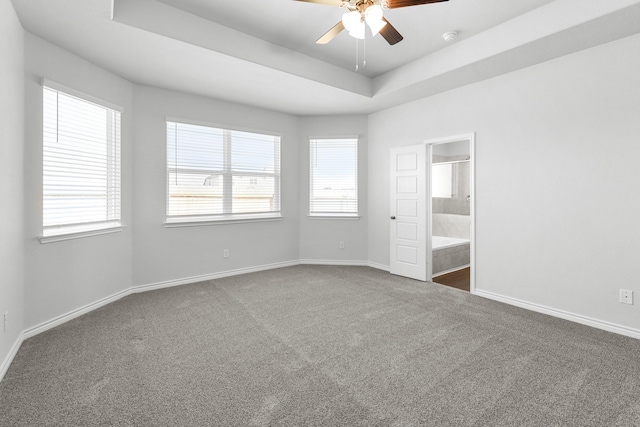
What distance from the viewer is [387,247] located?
204 inches

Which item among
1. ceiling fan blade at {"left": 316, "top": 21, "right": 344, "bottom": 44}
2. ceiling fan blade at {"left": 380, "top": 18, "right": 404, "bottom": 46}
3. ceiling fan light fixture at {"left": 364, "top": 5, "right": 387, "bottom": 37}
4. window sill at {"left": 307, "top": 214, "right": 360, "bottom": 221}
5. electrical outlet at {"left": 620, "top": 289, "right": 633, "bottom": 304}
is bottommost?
electrical outlet at {"left": 620, "top": 289, "right": 633, "bottom": 304}

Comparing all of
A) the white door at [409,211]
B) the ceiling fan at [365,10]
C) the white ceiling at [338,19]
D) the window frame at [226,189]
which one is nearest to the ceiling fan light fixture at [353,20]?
the ceiling fan at [365,10]

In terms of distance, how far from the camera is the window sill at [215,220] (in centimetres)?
430

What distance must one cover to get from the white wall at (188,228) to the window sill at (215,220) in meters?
0.06

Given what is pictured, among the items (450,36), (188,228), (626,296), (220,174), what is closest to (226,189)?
(220,174)

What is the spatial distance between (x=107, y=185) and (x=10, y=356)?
1909 mm

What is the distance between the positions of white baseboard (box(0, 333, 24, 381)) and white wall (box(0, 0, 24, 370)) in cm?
2

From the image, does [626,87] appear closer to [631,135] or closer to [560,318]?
[631,135]

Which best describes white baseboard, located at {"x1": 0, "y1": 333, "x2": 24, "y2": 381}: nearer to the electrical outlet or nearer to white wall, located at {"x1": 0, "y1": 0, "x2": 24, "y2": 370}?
white wall, located at {"x1": 0, "y1": 0, "x2": 24, "y2": 370}

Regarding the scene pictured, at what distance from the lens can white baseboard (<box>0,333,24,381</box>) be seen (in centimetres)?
215

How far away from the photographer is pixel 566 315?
10.4 feet

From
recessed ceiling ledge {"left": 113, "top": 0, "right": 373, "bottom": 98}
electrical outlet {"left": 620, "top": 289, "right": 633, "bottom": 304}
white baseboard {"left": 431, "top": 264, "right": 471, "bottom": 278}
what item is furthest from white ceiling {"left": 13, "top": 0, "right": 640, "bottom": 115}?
white baseboard {"left": 431, "top": 264, "right": 471, "bottom": 278}

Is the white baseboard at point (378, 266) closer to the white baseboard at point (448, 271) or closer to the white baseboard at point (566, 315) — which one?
the white baseboard at point (448, 271)

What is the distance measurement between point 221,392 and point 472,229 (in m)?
3.40
